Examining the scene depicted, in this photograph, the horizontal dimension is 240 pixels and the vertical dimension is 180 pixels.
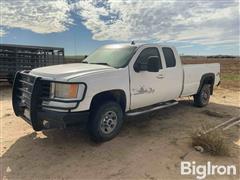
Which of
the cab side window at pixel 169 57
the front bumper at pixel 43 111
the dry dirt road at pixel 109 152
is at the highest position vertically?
the cab side window at pixel 169 57

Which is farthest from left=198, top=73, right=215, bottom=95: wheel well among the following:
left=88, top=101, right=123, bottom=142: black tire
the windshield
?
left=88, top=101, right=123, bottom=142: black tire

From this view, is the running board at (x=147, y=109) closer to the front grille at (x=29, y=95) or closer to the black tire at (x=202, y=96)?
the black tire at (x=202, y=96)

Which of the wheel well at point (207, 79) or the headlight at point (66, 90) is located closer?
the headlight at point (66, 90)

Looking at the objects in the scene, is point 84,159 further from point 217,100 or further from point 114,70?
point 217,100

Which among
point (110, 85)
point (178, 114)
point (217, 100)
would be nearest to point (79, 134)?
point (110, 85)

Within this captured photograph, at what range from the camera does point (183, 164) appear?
13.3 ft

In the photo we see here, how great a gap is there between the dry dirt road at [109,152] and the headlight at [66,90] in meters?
1.05

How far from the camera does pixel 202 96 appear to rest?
795 centimetres

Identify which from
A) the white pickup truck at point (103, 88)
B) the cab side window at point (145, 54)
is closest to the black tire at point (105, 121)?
the white pickup truck at point (103, 88)

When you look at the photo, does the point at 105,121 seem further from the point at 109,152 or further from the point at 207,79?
the point at 207,79

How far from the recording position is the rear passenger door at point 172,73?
6.23 m

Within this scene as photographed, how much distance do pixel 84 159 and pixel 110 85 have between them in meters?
1.39

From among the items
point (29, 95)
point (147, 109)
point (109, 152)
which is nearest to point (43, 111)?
point (29, 95)

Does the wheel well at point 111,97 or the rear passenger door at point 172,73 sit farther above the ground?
the rear passenger door at point 172,73
